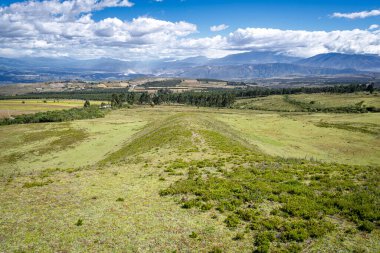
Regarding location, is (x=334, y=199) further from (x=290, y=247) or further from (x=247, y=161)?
(x=247, y=161)

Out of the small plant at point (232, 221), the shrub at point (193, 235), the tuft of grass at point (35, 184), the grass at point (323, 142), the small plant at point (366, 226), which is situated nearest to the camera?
the small plant at point (366, 226)

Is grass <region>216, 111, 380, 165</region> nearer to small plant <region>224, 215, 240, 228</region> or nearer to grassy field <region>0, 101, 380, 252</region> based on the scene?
grassy field <region>0, 101, 380, 252</region>

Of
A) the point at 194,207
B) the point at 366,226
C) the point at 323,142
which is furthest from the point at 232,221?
the point at 323,142

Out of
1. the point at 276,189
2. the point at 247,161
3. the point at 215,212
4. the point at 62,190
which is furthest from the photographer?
the point at 247,161

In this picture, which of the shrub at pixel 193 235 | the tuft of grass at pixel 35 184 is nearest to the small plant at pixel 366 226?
the shrub at pixel 193 235

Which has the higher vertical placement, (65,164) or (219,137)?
(219,137)

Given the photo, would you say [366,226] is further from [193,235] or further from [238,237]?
[193,235]

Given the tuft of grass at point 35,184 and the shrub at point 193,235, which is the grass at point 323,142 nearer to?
the shrub at point 193,235

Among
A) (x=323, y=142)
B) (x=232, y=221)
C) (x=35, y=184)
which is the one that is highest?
(x=232, y=221)

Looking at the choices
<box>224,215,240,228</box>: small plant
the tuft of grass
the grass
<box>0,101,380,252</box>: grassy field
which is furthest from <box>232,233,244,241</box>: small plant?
the grass

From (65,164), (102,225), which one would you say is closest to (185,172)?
(102,225)

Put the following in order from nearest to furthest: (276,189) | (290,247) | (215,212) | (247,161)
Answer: (290,247) → (215,212) → (276,189) → (247,161)
